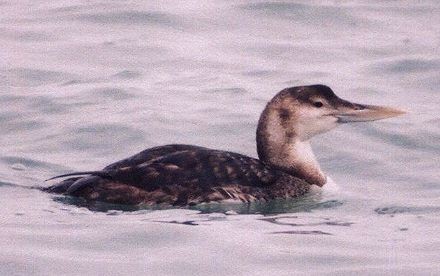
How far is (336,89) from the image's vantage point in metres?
16.4

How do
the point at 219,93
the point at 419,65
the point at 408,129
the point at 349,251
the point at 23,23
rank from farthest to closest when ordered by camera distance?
the point at 23,23
the point at 419,65
the point at 219,93
the point at 408,129
the point at 349,251

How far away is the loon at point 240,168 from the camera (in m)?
11.3

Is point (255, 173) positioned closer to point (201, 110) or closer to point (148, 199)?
point (148, 199)

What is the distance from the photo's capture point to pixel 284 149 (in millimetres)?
12297

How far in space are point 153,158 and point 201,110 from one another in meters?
4.03

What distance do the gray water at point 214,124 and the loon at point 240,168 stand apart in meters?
0.12

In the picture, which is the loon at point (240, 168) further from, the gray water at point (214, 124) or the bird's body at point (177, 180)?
the gray water at point (214, 124)

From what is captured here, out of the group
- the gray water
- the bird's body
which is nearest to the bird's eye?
the gray water

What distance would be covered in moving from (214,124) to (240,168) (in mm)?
3298

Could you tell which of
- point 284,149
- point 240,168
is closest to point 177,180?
point 240,168

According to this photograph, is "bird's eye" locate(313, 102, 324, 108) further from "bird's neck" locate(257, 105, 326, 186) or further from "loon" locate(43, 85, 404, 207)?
"bird's neck" locate(257, 105, 326, 186)

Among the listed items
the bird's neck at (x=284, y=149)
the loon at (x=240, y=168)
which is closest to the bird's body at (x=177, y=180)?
the loon at (x=240, y=168)

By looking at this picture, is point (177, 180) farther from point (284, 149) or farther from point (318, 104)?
point (318, 104)

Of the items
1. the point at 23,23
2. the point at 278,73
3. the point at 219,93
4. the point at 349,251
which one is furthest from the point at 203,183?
the point at 23,23
